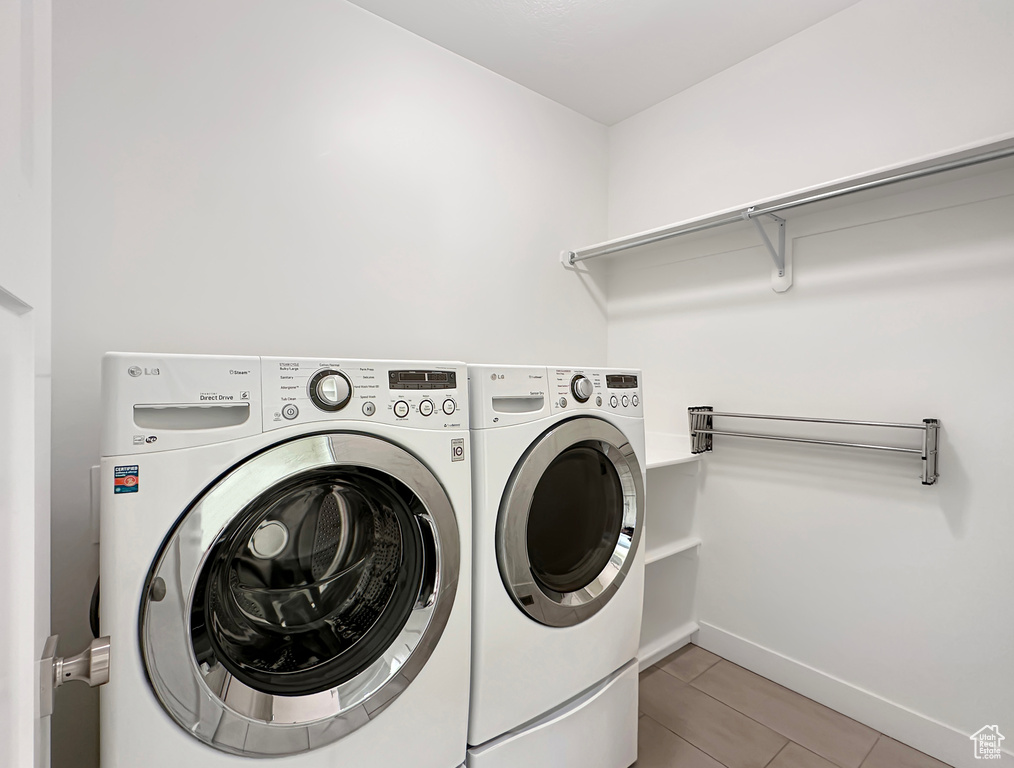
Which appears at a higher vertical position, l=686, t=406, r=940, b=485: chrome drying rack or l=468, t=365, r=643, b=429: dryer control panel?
l=468, t=365, r=643, b=429: dryer control panel

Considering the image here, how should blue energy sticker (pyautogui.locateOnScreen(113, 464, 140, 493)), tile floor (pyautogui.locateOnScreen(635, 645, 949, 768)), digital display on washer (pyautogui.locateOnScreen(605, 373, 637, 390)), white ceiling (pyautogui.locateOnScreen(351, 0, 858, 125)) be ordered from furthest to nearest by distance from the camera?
white ceiling (pyautogui.locateOnScreen(351, 0, 858, 125)), tile floor (pyautogui.locateOnScreen(635, 645, 949, 768)), digital display on washer (pyautogui.locateOnScreen(605, 373, 637, 390)), blue energy sticker (pyautogui.locateOnScreen(113, 464, 140, 493))

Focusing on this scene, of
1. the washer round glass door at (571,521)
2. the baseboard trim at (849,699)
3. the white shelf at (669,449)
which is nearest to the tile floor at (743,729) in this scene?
the baseboard trim at (849,699)

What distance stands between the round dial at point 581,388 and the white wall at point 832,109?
91 centimetres

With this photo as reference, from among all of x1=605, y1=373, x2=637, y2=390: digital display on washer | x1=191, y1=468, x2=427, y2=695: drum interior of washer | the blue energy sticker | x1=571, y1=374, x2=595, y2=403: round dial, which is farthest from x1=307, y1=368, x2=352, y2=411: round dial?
x1=605, y1=373, x2=637, y2=390: digital display on washer

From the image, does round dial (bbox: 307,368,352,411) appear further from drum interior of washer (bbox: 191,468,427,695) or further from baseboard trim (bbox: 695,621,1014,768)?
baseboard trim (bbox: 695,621,1014,768)

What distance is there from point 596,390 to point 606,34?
141 cm

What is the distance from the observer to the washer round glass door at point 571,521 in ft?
3.85

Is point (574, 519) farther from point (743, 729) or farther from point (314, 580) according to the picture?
point (743, 729)

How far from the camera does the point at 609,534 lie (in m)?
1.44

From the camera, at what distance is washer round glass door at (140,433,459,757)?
78 centimetres

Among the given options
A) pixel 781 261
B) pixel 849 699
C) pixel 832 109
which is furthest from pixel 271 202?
pixel 849 699

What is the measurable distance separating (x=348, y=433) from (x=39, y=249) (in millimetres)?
502

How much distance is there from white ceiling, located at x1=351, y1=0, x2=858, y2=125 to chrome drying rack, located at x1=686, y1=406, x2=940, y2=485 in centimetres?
143

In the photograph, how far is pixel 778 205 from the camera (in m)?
1.62
